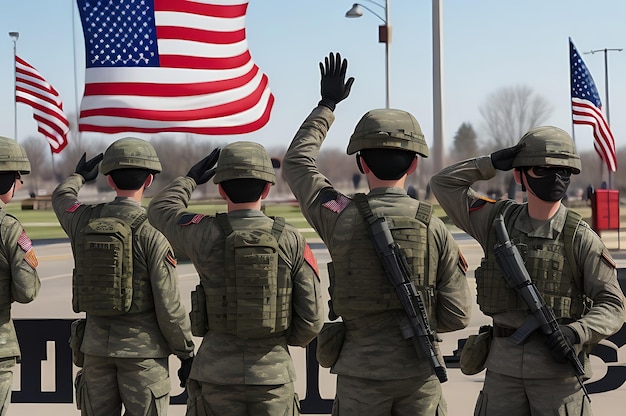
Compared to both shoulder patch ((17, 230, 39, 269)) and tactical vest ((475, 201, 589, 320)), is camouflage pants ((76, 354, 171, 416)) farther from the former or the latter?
tactical vest ((475, 201, 589, 320))

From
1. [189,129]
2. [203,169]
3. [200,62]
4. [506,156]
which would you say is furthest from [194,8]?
[506,156]

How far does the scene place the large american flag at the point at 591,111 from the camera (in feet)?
55.6

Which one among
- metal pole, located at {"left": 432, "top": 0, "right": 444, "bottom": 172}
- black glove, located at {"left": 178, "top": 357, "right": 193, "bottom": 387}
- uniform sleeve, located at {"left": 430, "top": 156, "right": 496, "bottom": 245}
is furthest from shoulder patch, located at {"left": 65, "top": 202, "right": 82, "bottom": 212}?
metal pole, located at {"left": 432, "top": 0, "right": 444, "bottom": 172}

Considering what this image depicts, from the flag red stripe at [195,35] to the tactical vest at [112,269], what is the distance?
3440mm

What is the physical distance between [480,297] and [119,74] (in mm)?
4729

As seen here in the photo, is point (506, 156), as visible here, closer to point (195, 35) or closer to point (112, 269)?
point (112, 269)

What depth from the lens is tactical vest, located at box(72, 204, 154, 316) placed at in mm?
4957

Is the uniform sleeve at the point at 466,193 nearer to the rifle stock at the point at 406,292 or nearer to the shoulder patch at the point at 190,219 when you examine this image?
the rifle stock at the point at 406,292

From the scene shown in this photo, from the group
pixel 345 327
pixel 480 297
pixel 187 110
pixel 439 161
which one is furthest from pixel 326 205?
pixel 439 161

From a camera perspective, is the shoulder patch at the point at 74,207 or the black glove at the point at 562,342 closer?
the black glove at the point at 562,342

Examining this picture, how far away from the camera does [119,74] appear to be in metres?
7.92

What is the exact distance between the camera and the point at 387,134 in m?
4.07

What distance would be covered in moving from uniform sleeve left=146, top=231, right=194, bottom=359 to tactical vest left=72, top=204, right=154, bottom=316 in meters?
0.08

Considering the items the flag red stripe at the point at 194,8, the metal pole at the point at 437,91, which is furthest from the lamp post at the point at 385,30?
the flag red stripe at the point at 194,8
